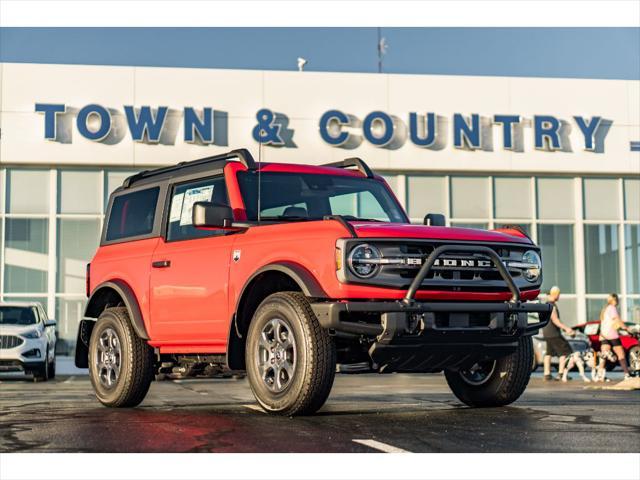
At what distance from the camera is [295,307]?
315 inches

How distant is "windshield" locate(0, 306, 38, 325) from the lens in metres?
20.3

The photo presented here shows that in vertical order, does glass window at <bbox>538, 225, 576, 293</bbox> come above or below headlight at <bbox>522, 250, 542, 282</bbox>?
above

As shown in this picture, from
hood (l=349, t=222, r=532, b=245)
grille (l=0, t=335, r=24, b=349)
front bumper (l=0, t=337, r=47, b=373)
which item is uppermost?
hood (l=349, t=222, r=532, b=245)

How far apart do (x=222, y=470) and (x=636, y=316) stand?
25622 mm

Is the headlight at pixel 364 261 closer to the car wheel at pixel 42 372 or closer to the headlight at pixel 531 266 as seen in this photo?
the headlight at pixel 531 266

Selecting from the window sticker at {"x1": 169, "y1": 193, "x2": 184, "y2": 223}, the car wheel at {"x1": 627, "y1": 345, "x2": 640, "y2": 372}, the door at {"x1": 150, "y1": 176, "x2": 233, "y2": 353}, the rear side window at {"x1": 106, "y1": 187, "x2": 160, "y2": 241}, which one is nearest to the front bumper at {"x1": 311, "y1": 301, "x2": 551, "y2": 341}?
the door at {"x1": 150, "y1": 176, "x2": 233, "y2": 353}

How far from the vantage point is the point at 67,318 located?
27.2 meters

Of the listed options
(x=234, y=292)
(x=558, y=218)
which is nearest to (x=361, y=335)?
(x=234, y=292)

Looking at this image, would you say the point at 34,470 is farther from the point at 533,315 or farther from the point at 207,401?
the point at 207,401

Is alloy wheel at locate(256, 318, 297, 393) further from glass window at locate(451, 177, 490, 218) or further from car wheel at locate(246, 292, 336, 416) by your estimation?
glass window at locate(451, 177, 490, 218)

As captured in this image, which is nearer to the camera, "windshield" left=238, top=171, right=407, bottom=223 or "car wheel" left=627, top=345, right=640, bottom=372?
"windshield" left=238, top=171, right=407, bottom=223

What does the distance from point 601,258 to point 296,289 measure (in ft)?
73.7

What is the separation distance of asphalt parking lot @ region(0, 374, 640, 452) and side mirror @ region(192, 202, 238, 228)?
1.52m

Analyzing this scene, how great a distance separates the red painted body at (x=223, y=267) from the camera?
8.02 meters
